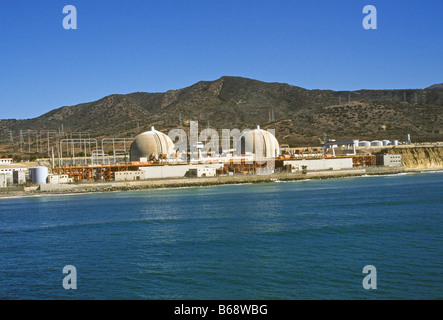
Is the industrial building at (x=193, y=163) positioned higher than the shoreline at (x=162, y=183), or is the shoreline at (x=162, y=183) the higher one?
the industrial building at (x=193, y=163)

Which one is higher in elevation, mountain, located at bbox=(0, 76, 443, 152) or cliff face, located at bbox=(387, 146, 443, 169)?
mountain, located at bbox=(0, 76, 443, 152)

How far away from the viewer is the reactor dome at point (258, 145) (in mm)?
63062

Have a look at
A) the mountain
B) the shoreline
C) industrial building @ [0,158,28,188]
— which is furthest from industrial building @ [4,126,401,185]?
the mountain

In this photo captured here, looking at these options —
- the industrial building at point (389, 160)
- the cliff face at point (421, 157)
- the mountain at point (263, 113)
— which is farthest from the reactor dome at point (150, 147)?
the mountain at point (263, 113)

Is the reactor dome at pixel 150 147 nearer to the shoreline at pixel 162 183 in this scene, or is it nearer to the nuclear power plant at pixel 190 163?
the nuclear power plant at pixel 190 163

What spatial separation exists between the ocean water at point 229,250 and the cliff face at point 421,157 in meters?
42.1

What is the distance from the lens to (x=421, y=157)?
7138 centimetres

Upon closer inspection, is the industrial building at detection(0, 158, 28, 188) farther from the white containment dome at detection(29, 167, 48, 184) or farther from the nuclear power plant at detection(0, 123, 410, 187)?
the white containment dome at detection(29, 167, 48, 184)

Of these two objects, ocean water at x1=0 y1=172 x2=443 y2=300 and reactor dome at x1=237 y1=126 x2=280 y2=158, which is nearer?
ocean water at x1=0 y1=172 x2=443 y2=300

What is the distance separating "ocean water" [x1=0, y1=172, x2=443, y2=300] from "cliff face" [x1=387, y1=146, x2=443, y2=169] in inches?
1656

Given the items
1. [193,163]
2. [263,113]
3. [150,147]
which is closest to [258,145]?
[193,163]

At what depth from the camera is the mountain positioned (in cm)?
9781

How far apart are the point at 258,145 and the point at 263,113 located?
2532 inches
